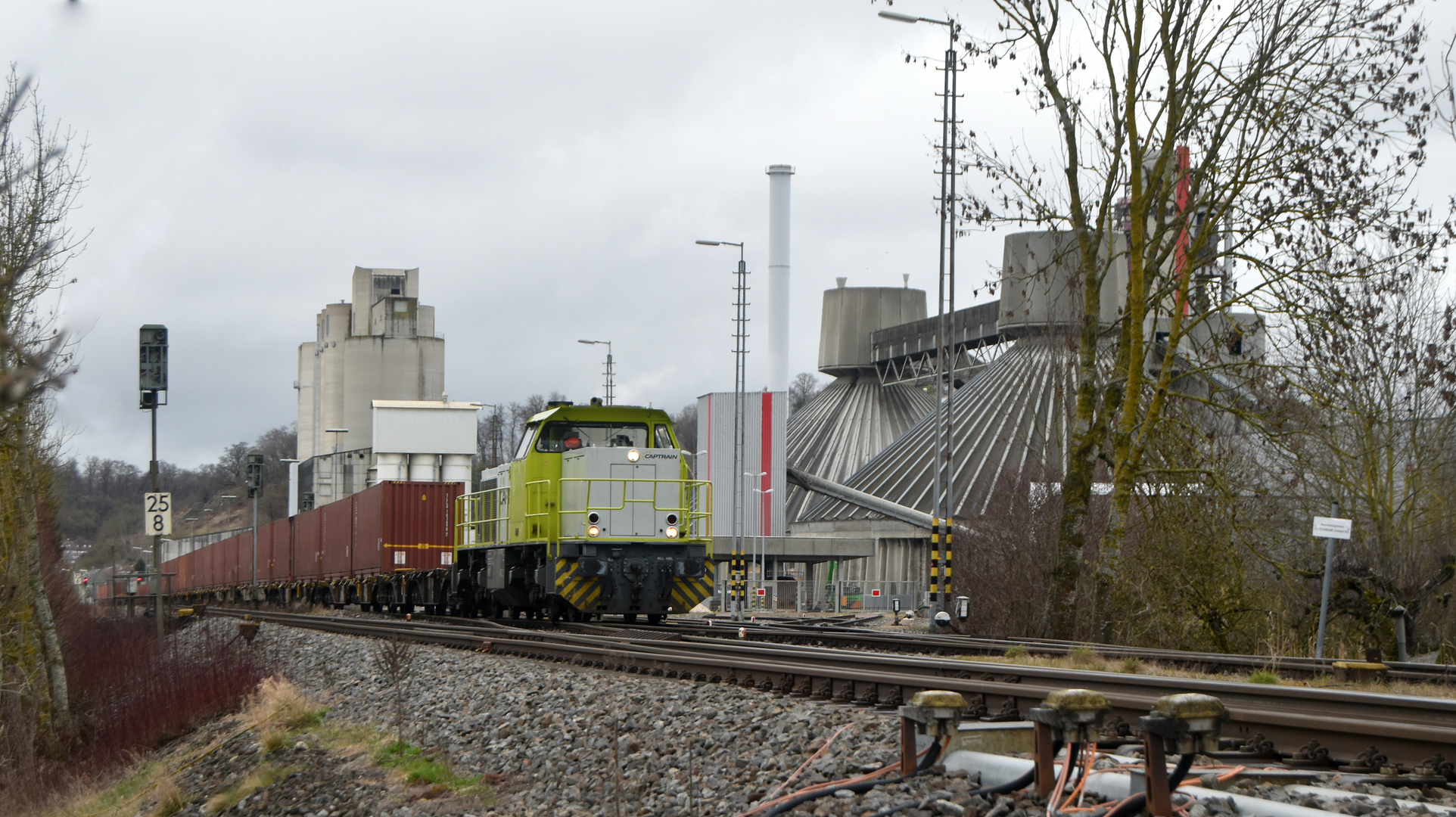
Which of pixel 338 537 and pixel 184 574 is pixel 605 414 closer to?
pixel 338 537

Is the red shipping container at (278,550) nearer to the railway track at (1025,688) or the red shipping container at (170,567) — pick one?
the red shipping container at (170,567)

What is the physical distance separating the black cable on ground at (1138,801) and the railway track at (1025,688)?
1.29 meters

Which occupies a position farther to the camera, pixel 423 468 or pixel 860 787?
pixel 423 468

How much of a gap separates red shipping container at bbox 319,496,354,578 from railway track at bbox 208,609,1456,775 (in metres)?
15.3

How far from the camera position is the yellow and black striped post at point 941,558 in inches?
923

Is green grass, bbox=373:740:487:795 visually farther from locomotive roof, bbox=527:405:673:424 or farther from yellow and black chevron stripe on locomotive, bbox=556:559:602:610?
locomotive roof, bbox=527:405:673:424

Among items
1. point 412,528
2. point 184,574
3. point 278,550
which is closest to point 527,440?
point 412,528

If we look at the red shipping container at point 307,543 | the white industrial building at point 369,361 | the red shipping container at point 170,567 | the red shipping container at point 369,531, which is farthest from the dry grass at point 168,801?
the white industrial building at point 369,361

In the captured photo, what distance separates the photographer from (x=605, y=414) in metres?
19.7

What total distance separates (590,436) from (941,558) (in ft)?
25.9

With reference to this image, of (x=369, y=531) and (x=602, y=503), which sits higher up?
(x=602, y=503)

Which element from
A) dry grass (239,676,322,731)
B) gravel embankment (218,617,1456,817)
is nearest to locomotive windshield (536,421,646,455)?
dry grass (239,676,322,731)

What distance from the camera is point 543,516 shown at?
62.3ft

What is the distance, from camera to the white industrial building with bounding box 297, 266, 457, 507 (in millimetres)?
76750
